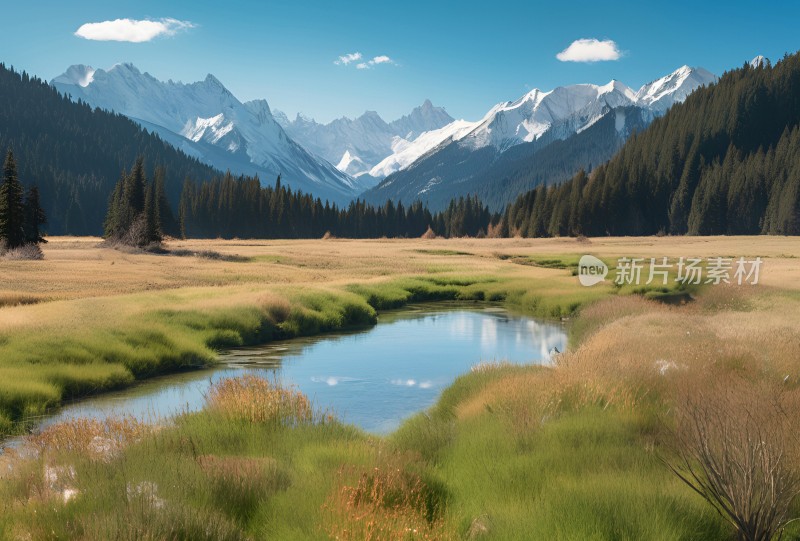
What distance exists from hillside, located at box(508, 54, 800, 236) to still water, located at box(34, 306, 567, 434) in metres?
113

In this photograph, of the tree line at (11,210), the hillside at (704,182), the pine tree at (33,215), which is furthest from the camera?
the hillside at (704,182)

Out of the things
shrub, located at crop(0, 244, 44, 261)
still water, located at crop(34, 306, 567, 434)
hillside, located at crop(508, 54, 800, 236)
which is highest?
hillside, located at crop(508, 54, 800, 236)

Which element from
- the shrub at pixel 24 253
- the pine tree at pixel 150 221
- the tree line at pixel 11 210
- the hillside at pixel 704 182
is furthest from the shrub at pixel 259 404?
the hillside at pixel 704 182

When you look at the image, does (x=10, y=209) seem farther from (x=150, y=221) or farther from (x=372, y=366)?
(x=372, y=366)

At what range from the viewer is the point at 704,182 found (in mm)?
159500

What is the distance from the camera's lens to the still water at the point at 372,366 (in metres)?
20.8

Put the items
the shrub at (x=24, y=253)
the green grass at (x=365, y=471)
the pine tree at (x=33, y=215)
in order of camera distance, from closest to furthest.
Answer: the green grass at (x=365, y=471) < the shrub at (x=24, y=253) < the pine tree at (x=33, y=215)

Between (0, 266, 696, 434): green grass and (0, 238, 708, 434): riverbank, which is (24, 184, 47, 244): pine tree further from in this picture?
(0, 266, 696, 434): green grass

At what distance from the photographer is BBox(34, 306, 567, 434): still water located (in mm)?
20766

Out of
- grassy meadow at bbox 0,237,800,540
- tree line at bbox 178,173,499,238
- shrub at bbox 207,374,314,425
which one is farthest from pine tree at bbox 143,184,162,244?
shrub at bbox 207,374,314,425

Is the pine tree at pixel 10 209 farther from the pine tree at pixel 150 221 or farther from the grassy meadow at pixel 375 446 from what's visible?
the grassy meadow at pixel 375 446

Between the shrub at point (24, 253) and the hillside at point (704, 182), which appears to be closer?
the shrub at point (24, 253)

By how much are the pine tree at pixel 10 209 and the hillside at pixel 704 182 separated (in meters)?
109

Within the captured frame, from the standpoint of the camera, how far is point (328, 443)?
44.4 ft
